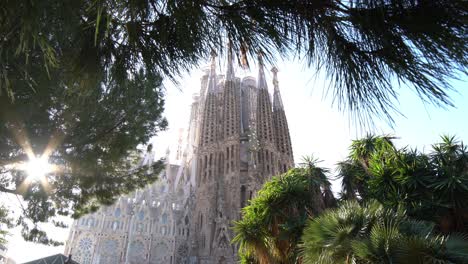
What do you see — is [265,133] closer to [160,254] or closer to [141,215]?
[141,215]

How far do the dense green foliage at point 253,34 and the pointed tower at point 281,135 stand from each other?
2851 centimetres

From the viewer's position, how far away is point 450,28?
2.08 m

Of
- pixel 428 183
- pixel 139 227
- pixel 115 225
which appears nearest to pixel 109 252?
pixel 115 225

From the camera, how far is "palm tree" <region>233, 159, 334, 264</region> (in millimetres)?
10352

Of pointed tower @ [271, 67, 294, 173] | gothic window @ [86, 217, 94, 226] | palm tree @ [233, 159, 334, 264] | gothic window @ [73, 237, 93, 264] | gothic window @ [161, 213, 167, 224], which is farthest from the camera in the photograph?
pointed tower @ [271, 67, 294, 173]

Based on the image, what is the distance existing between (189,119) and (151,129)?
36.1 meters

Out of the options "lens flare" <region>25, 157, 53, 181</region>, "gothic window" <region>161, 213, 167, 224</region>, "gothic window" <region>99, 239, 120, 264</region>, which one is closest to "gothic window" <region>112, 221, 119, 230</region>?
"gothic window" <region>99, 239, 120, 264</region>

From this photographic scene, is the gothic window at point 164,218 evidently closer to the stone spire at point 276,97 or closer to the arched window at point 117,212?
Result: the arched window at point 117,212

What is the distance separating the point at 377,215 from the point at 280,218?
176 inches

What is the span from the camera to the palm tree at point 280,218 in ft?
34.0

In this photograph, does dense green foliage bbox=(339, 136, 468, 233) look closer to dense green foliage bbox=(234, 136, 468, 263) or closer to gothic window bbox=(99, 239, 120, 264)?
dense green foliage bbox=(234, 136, 468, 263)

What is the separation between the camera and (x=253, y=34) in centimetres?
271

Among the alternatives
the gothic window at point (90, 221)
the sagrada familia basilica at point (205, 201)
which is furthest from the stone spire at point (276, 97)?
the gothic window at point (90, 221)

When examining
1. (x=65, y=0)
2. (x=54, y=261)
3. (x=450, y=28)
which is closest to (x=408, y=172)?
(x=450, y=28)
